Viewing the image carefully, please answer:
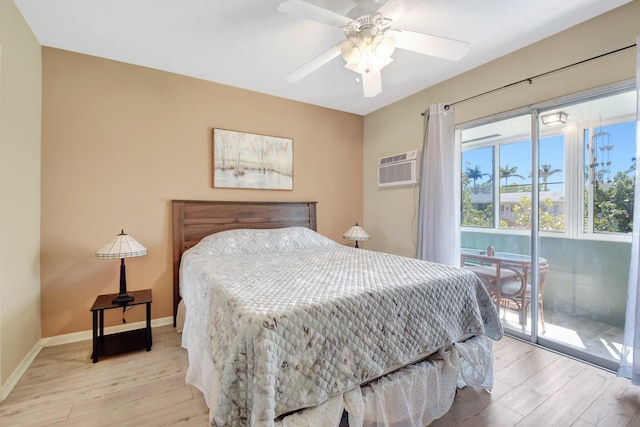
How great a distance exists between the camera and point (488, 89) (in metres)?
2.68

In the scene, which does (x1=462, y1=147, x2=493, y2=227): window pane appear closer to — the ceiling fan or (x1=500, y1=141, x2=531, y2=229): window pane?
(x1=500, y1=141, x2=531, y2=229): window pane

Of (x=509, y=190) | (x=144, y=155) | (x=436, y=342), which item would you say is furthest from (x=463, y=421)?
(x=144, y=155)

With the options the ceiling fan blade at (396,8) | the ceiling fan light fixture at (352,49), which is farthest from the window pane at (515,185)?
the ceiling fan light fixture at (352,49)

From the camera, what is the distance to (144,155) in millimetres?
2730

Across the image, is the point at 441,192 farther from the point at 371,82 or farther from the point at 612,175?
the point at 371,82

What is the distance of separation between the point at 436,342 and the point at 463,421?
0.45 meters

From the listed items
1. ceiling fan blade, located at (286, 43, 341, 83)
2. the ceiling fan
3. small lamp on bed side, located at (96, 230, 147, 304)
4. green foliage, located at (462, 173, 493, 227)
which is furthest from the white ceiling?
small lamp on bed side, located at (96, 230, 147, 304)

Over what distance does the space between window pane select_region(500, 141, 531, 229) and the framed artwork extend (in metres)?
2.31

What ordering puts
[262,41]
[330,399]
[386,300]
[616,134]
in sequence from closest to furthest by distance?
[330,399]
[386,300]
[616,134]
[262,41]

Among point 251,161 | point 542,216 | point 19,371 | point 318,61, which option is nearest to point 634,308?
point 542,216

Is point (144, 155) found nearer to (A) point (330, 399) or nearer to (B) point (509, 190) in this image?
(A) point (330, 399)

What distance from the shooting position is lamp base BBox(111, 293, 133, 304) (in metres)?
2.25

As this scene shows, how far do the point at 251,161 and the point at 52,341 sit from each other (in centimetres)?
241

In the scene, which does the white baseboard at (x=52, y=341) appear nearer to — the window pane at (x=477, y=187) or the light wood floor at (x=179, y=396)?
the light wood floor at (x=179, y=396)
